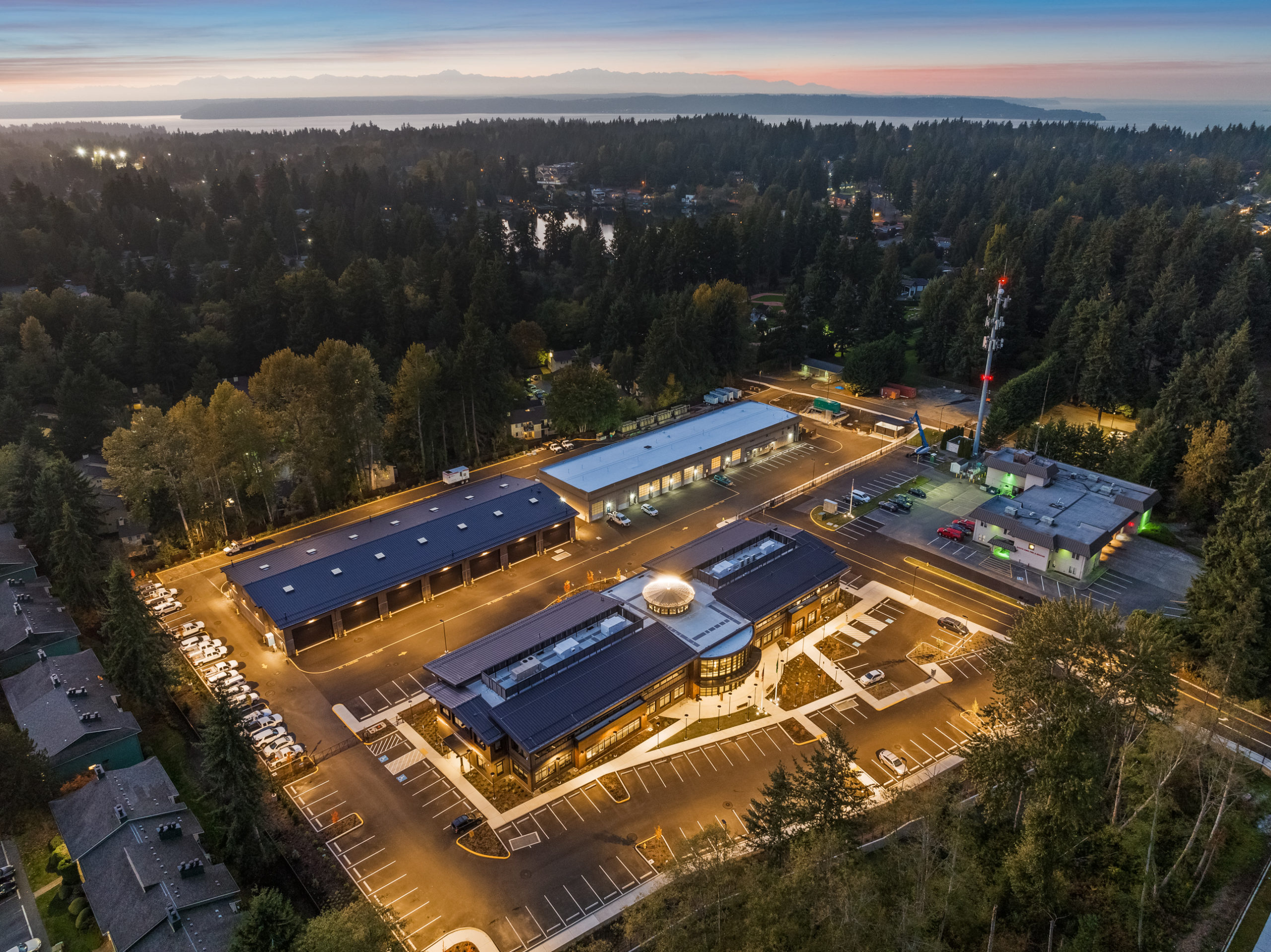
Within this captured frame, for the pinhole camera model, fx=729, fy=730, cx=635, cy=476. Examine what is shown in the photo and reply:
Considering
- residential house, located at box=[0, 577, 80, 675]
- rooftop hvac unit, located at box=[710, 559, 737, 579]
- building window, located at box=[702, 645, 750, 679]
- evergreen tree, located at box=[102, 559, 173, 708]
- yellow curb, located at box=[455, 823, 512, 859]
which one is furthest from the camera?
rooftop hvac unit, located at box=[710, 559, 737, 579]

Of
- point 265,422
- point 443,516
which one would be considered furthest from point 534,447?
point 265,422

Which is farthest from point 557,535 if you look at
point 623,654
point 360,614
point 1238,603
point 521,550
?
point 1238,603

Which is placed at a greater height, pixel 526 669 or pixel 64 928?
pixel 526 669

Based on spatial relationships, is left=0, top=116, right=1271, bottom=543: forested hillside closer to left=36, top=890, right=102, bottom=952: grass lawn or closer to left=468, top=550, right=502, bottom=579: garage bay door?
left=468, top=550, right=502, bottom=579: garage bay door

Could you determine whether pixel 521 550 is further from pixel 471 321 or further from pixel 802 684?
pixel 471 321

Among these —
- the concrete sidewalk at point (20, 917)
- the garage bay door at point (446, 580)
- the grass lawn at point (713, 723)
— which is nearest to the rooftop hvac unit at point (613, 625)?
the grass lawn at point (713, 723)

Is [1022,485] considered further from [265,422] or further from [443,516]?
[265,422]

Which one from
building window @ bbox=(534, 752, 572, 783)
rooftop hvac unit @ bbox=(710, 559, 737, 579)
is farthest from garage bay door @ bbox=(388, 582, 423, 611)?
rooftop hvac unit @ bbox=(710, 559, 737, 579)
